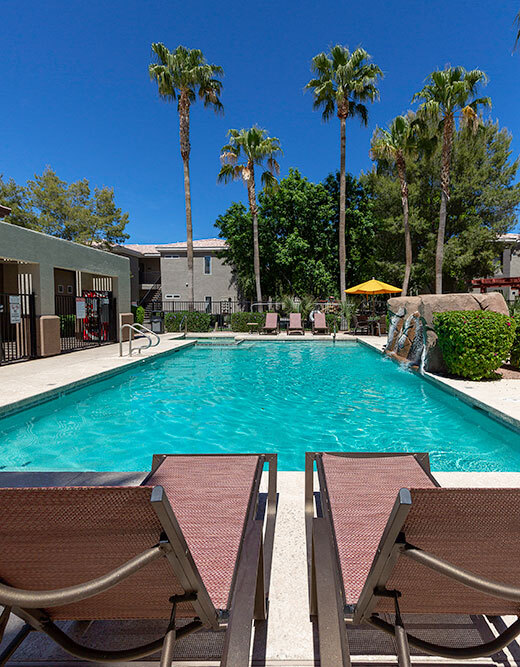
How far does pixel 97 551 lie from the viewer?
1.07m

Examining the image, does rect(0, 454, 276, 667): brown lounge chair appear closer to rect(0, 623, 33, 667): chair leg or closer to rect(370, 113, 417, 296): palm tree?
rect(0, 623, 33, 667): chair leg

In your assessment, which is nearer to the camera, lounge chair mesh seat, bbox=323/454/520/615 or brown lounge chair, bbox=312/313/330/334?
lounge chair mesh seat, bbox=323/454/520/615

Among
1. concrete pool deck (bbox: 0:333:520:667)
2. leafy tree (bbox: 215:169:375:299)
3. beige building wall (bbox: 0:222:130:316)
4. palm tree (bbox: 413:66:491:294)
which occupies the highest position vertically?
palm tree (bbox: 413:66:491:294)

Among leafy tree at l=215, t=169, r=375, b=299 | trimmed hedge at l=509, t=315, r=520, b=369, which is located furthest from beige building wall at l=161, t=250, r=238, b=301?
trimmed hedge at l=509, t=315, r=520, b=369

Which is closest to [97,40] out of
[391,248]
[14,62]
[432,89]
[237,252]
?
[14,62]

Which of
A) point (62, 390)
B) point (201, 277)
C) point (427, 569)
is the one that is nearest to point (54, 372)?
point (62, 390)

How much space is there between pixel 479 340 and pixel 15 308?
10.5m

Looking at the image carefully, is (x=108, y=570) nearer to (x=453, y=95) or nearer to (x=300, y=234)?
(x=453, y=95)

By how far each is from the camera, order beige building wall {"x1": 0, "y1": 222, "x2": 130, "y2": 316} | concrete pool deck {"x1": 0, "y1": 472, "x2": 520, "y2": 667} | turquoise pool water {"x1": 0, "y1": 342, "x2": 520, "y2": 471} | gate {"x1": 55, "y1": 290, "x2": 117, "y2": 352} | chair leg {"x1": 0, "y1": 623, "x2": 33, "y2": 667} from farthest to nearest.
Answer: gate {"x1": 55, "y1": 290, "x2": 117, "y2": 352}, beige building wall {"x1": 0, "y1": 222, "x2": 130, "y2": 316}, turquoise pool water {"x1": 0, "y1": 342, "x2": 520, "y2": 471}, concrete pool deck {"x1": 0, "y1": 472, "x2": 520, "y2": 667}, chair leg {"x1": 0, "y1": 623, "x2": 33, "y2": 667}

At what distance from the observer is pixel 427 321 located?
8820mm

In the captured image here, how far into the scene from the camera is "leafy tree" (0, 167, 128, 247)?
2944 cm

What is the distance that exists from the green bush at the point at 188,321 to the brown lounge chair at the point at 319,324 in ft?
18.5

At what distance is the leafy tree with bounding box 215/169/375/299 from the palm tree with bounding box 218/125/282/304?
6.40ft

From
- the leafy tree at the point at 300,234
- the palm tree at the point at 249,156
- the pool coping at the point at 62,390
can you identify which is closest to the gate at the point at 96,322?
the pool coping at the point at 62,390
